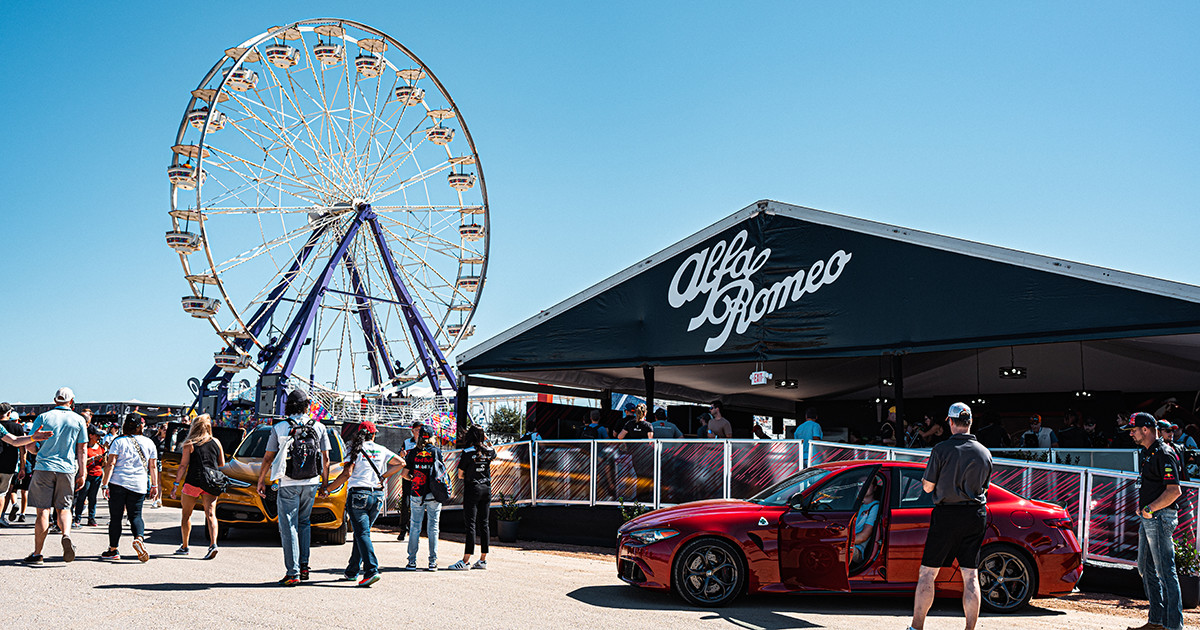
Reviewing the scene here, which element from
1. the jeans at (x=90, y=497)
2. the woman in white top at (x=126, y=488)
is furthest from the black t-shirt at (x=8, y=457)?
the woman in white top at (x=126, y=488)

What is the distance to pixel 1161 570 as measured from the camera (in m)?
7.25

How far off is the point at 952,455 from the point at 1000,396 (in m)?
14.8

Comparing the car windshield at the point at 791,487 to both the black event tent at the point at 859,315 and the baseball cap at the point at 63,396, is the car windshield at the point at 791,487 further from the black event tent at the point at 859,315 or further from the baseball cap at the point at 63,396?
the baseball cap at the point at 63,396

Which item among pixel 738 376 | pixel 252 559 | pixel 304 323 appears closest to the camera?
pixel 252 559

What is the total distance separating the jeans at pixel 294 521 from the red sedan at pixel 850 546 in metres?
2.87

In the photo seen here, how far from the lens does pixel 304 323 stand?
1281 inches

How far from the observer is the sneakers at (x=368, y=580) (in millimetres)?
8180

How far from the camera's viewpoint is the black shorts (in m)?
6.38

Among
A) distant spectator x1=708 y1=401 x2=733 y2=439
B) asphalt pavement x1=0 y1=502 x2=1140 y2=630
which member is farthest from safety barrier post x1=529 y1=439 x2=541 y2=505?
asphalt pavement x1=0 y1=502 x2=1140 y2=630

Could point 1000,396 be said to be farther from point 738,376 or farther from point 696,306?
point 696,306

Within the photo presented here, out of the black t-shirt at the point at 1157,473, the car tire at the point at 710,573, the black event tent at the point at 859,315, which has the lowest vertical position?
the car tire at the point at 710,573

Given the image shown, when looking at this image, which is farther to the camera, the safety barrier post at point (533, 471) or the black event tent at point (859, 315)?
the safety barrier post at point (533, 471)

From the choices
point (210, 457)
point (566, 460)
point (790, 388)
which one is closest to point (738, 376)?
point (790, 388)

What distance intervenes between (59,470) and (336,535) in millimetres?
3749
